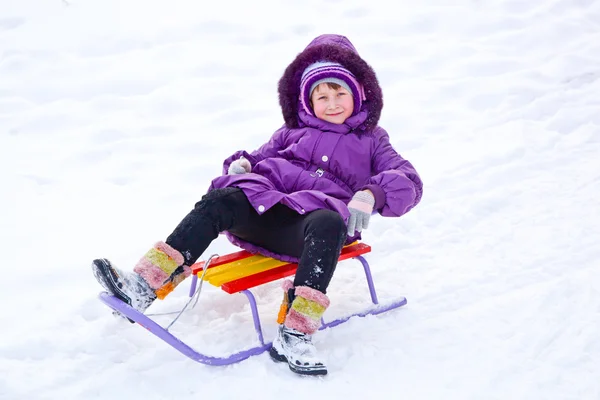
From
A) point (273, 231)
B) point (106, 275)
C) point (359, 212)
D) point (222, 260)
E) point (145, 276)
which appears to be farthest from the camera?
point (222, 260)

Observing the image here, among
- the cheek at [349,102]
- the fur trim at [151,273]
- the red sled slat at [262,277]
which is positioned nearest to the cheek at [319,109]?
the cheek at [349,102]

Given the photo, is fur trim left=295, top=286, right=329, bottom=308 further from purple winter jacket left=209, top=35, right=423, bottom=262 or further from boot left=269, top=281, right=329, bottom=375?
purple winter jacket left=209, top=35, right=423, bottom=262

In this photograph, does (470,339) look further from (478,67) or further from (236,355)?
(478,67)

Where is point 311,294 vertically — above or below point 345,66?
below

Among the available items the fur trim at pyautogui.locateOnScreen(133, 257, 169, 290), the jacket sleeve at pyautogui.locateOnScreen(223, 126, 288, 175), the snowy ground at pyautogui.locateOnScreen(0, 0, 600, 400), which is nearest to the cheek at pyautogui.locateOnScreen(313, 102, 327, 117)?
the jacket sleeve at pyautogui.locateOnScreen(223, 126, 288, 175)

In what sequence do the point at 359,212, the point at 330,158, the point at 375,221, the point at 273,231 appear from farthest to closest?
the point at 375,221, the point at 330,158, the point at 273,231, the point at 359,212

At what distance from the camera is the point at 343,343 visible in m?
2.82

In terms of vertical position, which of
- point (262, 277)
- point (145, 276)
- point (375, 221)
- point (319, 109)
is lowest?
point (375, 221)

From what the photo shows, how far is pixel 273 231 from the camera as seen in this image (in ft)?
9.68

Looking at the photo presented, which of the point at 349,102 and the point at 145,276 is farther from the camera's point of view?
the point at 349,102

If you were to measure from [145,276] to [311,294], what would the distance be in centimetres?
64

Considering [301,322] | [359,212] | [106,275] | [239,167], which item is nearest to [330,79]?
[239,167]

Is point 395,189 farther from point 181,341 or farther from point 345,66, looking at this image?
point 181,341

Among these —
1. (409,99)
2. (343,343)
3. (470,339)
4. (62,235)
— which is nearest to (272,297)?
(343,343)
